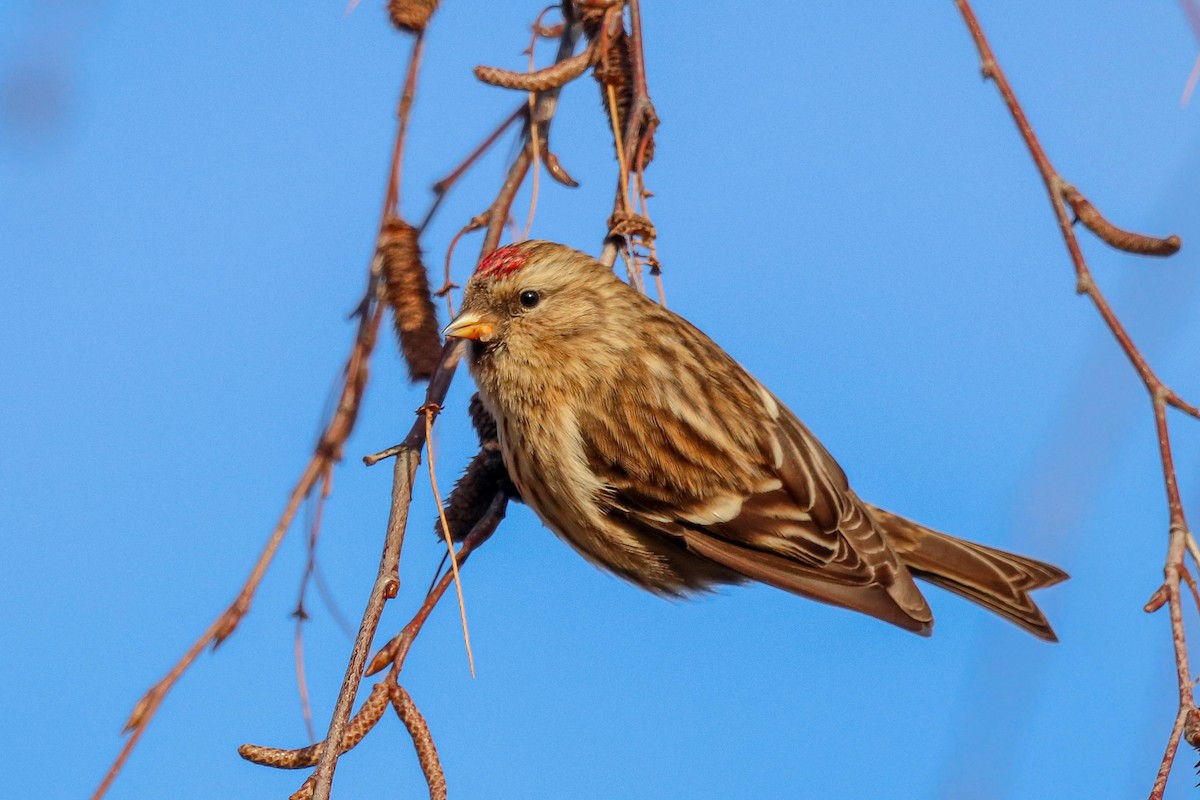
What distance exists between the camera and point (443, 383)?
5.96 ft

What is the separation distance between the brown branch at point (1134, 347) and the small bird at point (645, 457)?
0.83m

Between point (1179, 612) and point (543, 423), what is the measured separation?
3.78ft

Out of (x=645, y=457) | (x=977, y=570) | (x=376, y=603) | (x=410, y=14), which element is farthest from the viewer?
(x=977, y=570)

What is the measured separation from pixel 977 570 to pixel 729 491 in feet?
1.77

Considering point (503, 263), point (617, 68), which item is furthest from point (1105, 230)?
point (503, 263)

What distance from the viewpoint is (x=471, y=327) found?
2.14m

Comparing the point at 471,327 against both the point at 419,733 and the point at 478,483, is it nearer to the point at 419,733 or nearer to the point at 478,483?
the point at 478,483

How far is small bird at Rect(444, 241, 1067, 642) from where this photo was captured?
220 cm

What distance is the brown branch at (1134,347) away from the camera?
1.23 m

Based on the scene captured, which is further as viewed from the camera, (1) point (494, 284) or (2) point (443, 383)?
(1) point (494, 284)

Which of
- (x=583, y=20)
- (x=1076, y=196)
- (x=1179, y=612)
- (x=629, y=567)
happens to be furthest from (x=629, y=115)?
(x=1179, y=612)

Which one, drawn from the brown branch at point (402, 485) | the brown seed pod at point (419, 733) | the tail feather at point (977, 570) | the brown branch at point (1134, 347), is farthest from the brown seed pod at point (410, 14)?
the tail feather at point (977, 570)

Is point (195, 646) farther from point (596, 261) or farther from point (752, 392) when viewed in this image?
point (752, 392)

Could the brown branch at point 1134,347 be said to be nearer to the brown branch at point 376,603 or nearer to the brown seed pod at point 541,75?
the brown seed pod at point 541,75
